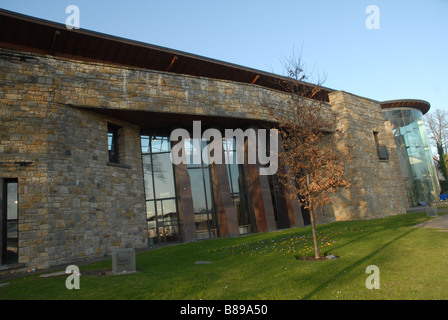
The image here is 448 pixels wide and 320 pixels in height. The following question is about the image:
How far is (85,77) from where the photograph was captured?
12.9m

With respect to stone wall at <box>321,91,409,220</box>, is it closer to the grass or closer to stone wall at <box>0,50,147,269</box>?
the grass

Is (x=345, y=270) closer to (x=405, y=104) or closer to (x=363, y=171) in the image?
(x=363, y=171)

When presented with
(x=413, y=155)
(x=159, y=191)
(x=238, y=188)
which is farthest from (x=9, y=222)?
(x=413, y=155)

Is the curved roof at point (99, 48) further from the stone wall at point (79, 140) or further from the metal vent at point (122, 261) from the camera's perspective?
the metal vent at point (122, 261)

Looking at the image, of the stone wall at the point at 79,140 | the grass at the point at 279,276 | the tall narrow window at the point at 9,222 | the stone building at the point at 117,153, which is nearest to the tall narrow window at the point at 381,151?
the stone building at the point at 117,153

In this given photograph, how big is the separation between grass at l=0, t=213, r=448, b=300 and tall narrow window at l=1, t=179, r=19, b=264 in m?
3.17

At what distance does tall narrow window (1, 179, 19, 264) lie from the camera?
1059cm

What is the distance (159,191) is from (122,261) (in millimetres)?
8420

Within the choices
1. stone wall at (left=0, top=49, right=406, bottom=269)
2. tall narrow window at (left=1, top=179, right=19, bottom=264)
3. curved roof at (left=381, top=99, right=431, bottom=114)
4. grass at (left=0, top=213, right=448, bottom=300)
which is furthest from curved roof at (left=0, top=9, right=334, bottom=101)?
curved roof at (left=381, top=99, right=431, bottom=114)

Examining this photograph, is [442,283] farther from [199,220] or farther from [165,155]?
[165,155]

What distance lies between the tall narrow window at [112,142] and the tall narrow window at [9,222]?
433 centimetres

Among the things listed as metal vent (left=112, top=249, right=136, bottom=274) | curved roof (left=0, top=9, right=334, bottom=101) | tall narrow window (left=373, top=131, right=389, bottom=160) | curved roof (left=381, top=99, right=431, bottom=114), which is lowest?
metal vent (left=112, top=249, right=136, bottom=274)
